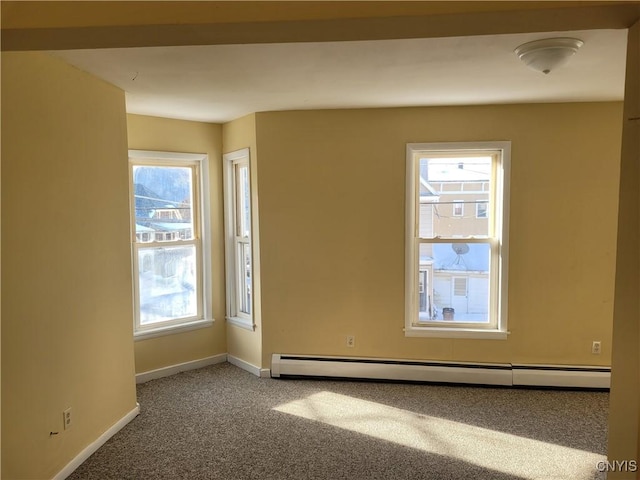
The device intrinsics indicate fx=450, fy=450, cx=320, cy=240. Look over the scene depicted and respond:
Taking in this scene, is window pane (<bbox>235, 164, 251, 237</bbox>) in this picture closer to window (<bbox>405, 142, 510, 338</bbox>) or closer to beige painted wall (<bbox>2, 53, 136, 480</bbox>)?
beige painted wall (<bbox>2, 53, 136, 480</bbox>)

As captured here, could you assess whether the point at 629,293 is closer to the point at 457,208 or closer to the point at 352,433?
the point at 352,433

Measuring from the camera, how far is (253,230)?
4145 mm

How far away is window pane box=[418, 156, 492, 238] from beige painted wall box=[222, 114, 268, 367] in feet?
4.86

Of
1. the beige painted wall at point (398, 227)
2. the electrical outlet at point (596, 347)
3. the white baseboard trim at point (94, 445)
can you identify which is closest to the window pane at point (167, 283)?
the beige painted wall at point (398, 227)

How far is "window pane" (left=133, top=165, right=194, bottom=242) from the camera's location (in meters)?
4.07

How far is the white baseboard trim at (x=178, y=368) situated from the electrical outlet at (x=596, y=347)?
3370mm

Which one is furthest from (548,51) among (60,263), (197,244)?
(197,244)

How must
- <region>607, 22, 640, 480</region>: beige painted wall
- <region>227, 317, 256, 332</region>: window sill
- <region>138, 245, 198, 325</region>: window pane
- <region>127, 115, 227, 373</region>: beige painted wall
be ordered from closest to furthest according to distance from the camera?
1. <region>607, 22, 640, 480</region>: beige painted wall
2. <region>127, 115, 227, 373</region>: beige painted wall
3. <region>138, 245, 198, 325</region>: window pane
4. <region>227, 317, 256, 332</region>: window sill

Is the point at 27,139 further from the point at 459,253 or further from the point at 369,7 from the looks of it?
the point at 459,253

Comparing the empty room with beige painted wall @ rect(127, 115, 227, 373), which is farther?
beige painted wall @ rect(127, 115, 227, 373)

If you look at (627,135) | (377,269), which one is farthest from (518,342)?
(627,135)

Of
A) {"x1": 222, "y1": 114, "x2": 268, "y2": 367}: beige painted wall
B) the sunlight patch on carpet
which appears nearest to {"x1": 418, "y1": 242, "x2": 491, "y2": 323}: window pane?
the sunlight patch on carpet

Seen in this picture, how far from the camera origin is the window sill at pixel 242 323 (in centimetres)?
424

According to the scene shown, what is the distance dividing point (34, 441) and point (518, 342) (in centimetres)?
352
